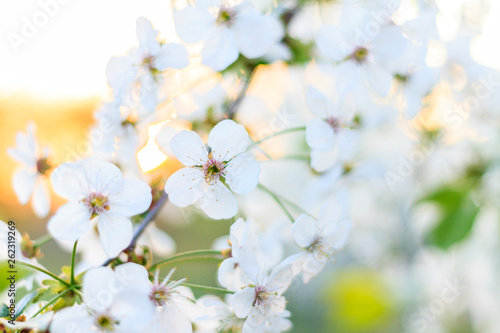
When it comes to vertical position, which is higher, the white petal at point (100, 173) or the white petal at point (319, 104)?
the white petal at point (319, 104)

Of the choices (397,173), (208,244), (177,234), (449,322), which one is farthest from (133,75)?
(177,234)

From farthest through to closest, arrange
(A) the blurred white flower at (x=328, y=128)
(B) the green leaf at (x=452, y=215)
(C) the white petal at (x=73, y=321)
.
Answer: (B) the green leaf at (x=452, y=215) < (A) the blurred white flower at (x=328, y=128) < (C) the white petal at (x=73, y=321)

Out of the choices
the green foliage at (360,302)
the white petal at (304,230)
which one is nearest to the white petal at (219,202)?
the white petal at (304,230)

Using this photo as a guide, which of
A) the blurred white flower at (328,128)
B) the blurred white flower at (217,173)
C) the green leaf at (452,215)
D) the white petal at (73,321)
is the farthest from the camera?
the green leaf at (452,215)

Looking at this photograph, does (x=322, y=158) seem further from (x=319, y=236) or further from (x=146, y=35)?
(x=146, y=35)

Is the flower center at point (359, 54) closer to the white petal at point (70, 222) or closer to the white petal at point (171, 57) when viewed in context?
the white petal at point (171, 57)

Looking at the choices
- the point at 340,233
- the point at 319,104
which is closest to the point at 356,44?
the point at 319,104
